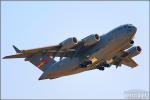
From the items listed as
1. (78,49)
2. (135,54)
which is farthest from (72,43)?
(135,54)

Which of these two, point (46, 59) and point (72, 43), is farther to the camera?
point (46, 59)

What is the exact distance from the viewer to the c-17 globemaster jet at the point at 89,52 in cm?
4381

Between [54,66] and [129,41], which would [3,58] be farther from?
[129,41]

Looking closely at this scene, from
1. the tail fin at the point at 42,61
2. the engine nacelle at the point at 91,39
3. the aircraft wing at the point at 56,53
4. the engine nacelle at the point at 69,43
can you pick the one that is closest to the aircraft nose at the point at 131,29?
the engine nacelle at the point at 91,39

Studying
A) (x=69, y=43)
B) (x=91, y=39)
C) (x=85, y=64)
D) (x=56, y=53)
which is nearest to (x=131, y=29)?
(x=91, y=39)

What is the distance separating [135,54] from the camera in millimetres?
49125

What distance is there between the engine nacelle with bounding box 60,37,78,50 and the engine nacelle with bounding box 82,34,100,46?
945 mm

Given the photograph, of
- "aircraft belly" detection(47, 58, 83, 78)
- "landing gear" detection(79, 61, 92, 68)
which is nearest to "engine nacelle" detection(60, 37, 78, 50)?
"landing gear" detection(79, 61, 92, 68)

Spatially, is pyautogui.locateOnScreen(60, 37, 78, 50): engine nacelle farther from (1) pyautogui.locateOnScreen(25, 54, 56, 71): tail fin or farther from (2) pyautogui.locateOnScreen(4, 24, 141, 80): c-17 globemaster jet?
(1) pyautogui.locateOnScreen(25, 54, 56, 71): tail fin

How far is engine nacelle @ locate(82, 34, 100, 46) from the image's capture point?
4425cm

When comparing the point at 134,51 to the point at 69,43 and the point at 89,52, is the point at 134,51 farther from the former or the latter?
the point at 69,43

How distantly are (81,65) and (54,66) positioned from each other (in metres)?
3.19

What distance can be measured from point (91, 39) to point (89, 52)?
1.50 m

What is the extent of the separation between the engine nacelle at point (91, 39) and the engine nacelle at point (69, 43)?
945mm
